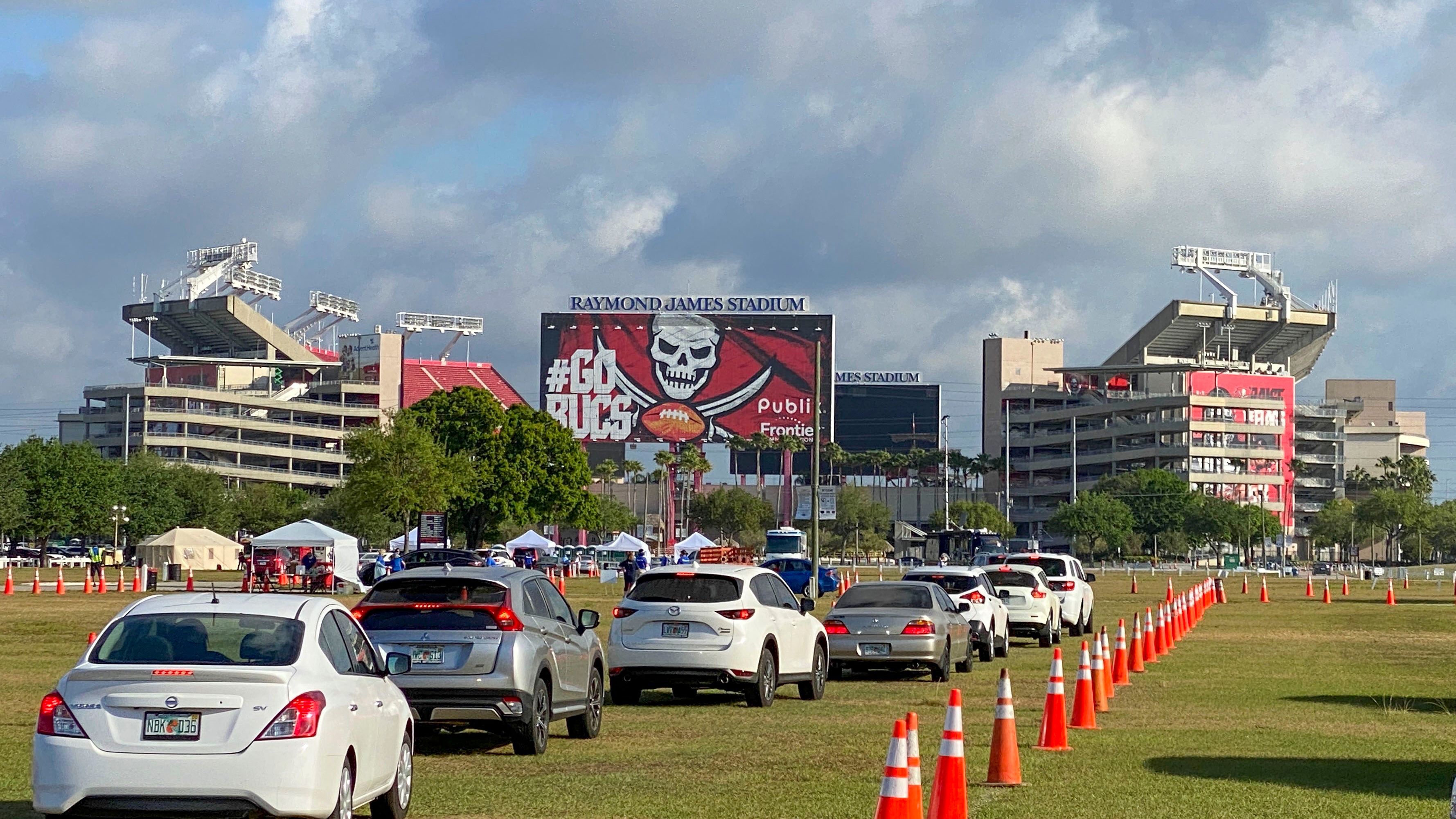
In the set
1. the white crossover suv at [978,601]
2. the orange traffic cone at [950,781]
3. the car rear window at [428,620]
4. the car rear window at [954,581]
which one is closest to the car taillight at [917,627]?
the white crossover suv at [978,601]

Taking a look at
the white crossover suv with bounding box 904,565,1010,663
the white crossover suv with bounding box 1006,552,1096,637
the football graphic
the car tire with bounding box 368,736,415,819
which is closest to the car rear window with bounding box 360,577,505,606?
the car tire with bounding box 368,736,415,819

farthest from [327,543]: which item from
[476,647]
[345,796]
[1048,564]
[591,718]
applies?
[345,796]

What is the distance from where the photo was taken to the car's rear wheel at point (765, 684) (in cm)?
2073

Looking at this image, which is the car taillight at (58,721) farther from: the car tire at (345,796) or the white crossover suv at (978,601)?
the white crossover suv at (978,601)

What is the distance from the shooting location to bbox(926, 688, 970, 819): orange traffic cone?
10.2 metres

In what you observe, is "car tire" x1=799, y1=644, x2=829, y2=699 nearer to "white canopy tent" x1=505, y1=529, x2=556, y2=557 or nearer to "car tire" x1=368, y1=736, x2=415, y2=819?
"car tire" x1=368, y1=736, x2=415, y2=819

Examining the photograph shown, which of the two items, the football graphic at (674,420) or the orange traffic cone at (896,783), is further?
the football graphic at (674,420)

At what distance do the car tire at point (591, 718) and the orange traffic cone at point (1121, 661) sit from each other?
8193mm

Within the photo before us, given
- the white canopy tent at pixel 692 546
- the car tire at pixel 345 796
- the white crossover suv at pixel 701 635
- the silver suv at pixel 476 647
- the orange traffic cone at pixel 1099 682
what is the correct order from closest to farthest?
the car tire at pixel 345 796 < the silver suv at pixel 476 647 < the orange traffic cone at pixel 1099 682 < the white crossover suv at pixel 701 635 < the white canopy tent at pixel 692 546

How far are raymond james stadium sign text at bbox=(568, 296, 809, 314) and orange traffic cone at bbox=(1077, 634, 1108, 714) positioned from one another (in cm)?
14833

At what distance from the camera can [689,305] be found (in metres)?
170

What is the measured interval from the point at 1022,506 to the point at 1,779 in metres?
187

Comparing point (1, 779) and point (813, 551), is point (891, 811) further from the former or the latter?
point (813, 551)

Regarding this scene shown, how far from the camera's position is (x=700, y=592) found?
20875 millimetres
